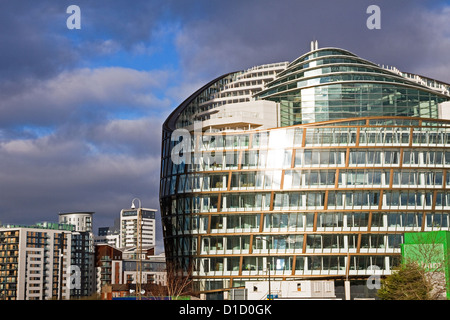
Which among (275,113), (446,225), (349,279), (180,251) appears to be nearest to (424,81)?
(275,113)

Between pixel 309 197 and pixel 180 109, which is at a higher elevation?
pixel 180 109

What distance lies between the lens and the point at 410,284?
61.6m

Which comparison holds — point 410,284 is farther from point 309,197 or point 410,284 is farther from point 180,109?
point 180,109

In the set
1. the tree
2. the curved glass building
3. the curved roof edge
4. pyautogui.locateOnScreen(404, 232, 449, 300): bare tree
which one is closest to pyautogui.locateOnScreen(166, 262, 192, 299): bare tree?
the curved glass building

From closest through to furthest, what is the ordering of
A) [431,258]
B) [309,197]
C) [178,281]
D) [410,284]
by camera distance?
[410,284] → [431,258] → [309,197] → [178,281]

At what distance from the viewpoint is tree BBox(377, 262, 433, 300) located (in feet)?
201

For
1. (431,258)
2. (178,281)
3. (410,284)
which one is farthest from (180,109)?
(410,284)

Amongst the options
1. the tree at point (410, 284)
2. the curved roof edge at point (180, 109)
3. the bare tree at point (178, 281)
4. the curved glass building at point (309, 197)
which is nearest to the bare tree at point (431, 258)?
the tree at point (410, 284)

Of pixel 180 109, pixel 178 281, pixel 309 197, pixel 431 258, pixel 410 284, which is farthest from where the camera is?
pixel 180 109

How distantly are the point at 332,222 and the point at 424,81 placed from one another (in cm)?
6896

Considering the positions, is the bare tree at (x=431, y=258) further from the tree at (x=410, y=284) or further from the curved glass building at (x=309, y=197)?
the curved glass building at (x=309, y=197)

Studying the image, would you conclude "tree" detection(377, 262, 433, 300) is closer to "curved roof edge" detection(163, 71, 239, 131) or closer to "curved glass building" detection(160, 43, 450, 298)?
"curved glass building" detection(160, 43, 450, 298)

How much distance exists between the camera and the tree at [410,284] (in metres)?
61.3

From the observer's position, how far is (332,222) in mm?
103625
